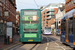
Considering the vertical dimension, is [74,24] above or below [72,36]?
above

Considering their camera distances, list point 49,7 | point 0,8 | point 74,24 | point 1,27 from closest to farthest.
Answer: point 74,24 < point 0,8 < point 1,27 < point 49,7

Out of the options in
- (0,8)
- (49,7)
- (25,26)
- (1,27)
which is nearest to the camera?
(25,26)

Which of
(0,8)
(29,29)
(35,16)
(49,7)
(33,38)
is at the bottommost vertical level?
(33,38)

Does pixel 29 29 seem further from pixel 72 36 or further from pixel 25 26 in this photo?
pixel 72 36

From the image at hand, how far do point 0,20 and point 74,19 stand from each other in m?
24.6

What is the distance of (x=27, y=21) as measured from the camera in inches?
601

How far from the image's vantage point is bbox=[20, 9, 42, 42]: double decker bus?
15.2m

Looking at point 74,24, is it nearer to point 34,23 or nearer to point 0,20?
point 34,23

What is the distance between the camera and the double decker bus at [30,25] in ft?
49.9

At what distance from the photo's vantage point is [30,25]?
15227 mm

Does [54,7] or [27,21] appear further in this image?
[54,7]

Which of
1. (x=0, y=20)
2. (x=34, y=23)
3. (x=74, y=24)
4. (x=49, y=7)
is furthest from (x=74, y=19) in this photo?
(x=49, y=7)

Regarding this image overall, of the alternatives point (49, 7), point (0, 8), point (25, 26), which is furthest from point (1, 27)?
point (49, 7)

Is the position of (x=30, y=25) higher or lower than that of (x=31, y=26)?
higher
